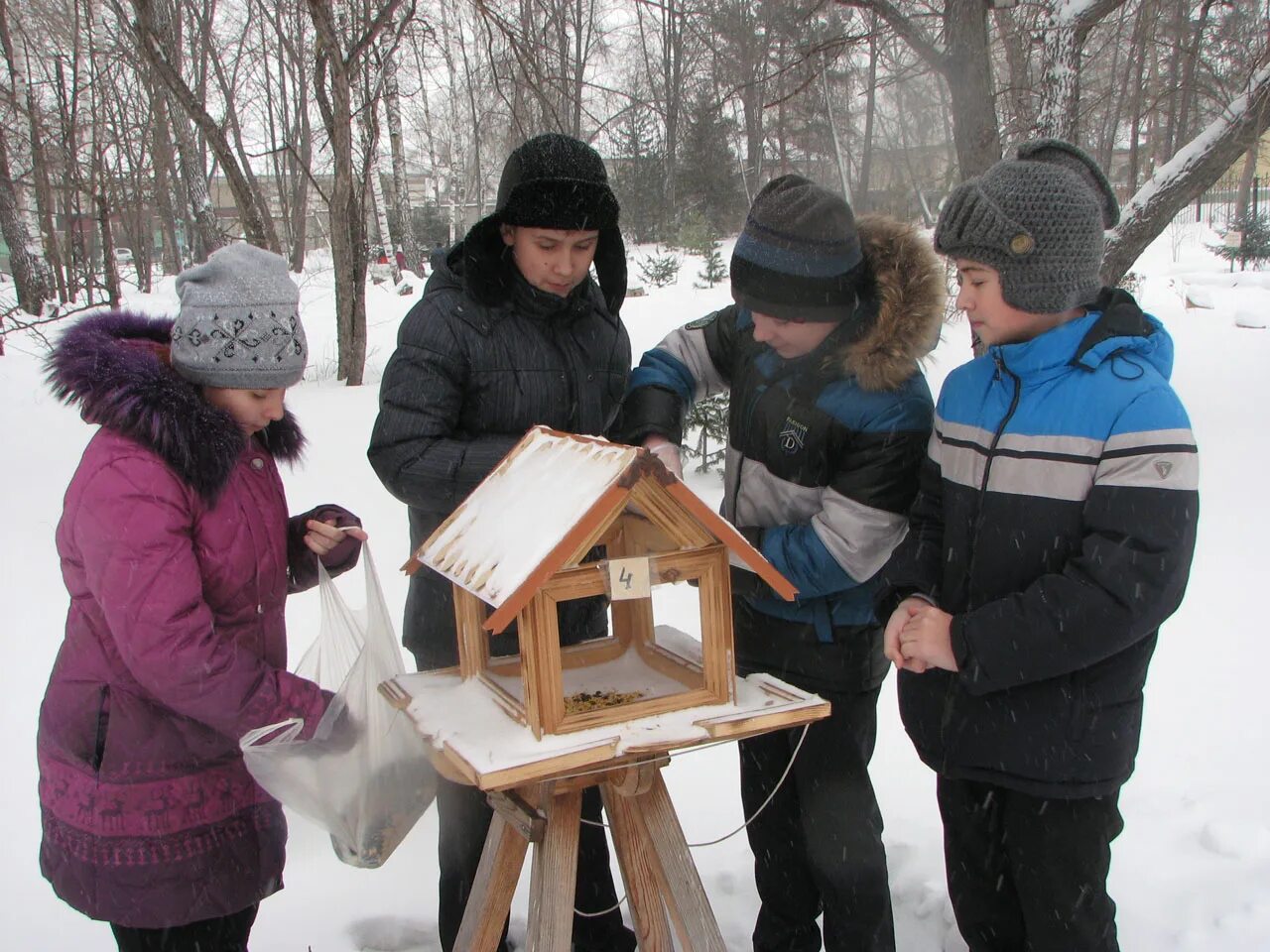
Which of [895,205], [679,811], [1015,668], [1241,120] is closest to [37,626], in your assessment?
[679,811]

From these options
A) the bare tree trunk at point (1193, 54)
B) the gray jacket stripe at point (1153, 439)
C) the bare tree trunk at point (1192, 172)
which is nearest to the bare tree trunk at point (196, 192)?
the bare tree trunk at point (1192, 172)

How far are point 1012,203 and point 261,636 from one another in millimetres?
1597

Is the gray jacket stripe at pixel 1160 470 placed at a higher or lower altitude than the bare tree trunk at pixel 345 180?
lower

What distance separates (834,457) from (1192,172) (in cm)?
509

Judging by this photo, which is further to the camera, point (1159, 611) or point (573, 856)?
point (573, 856)

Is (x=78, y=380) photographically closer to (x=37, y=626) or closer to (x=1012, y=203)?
(x=1012, y=203)

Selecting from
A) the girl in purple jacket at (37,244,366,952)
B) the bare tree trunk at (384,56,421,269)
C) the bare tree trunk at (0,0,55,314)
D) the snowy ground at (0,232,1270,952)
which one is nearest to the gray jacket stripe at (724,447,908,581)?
the girl in purple jacket at (37,244,366,952)

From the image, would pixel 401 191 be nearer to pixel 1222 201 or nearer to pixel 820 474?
pixel 820 474

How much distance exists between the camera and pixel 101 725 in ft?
5.74

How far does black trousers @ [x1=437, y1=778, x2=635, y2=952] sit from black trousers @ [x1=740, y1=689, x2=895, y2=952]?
42 cm

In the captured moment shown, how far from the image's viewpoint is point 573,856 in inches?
71.4

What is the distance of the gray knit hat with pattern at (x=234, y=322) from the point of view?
5.81 feet

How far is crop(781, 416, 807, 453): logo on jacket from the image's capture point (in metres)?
2.02

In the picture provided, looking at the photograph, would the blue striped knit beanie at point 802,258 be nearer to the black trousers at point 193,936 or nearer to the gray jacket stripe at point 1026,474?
the gray jacket stripe at point 1026,474
